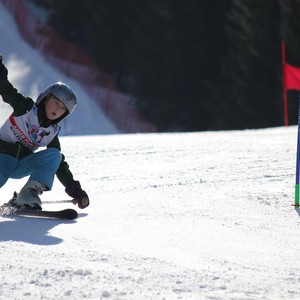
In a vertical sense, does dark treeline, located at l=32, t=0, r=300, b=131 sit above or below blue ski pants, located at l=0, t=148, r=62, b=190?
above

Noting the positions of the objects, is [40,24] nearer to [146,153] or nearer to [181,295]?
[146,153]

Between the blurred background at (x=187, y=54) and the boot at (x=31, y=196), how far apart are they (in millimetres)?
18268

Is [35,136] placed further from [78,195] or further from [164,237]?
[164,237]

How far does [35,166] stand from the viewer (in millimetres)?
5562

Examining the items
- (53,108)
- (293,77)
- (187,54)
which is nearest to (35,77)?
(187,54)

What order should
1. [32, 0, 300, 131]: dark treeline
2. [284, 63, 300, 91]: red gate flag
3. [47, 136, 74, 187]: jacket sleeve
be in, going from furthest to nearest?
[32, 0, 300, 131]: dark treeline → [284, 63, 300, 91]: red gate flag → [47, 136, 74, 187]: jacket sleeve

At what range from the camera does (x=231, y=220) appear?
17.6ft

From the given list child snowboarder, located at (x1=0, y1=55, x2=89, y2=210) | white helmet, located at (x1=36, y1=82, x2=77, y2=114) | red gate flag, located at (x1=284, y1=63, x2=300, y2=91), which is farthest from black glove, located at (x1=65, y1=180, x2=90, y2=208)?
red gate flag, located at (x1=284, y1=63, x2=300, y2=91)

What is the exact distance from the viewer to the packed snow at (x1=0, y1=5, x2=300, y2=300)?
374cm

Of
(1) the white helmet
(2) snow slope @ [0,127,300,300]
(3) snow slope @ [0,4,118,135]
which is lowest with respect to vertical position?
(2) snow slope @ [0,127,300,300]

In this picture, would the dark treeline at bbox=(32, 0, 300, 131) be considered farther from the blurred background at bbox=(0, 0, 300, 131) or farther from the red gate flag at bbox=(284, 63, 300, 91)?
the red gate flag at bbox=(284, 63, 300, 91)

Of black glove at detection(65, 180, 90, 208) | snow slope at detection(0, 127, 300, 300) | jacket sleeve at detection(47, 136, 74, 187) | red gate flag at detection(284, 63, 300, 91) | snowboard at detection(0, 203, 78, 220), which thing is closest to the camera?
snow slope at detection(0, 127, 300, 300)

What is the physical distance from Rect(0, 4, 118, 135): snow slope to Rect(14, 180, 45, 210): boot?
19509 millimetres

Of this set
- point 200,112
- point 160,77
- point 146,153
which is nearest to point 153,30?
point 160,77
